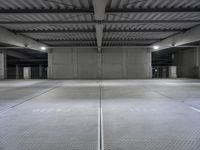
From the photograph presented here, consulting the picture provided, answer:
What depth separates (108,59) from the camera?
65.2 feet

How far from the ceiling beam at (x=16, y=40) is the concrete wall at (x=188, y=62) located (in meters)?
16.0

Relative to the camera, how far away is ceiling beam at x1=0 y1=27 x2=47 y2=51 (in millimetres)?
10413

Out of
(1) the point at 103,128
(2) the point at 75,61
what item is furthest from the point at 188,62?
(1) the point at 103,128

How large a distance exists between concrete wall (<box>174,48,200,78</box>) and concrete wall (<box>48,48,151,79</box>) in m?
4.97

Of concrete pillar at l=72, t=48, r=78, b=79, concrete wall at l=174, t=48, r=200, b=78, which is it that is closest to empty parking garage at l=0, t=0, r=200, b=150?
concrete pillar at l=72, t=48, r=78, b=79

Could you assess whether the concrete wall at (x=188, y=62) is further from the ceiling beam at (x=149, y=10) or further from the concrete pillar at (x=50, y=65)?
the concrete pillar at (x=50, y=65)

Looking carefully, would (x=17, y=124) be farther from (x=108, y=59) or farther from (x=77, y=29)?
(x=108, y=59)

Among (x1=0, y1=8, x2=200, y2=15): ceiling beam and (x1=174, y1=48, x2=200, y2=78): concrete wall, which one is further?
(x1=174, y1=48, x2=200, y2=78): concrete wall

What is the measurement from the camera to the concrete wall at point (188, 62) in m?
19.6

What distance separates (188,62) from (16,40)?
60.4 ft

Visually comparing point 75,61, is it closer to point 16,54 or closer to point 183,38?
point 16,54

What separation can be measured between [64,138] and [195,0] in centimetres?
648

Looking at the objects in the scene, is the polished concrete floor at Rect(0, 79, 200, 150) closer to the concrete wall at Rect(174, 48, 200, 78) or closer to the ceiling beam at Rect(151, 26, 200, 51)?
the ceiling beam at Rect(151, 26, 200, 51)

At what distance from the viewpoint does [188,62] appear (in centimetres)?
2141
